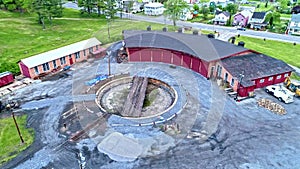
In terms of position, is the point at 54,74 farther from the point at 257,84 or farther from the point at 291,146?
the point at 291,146

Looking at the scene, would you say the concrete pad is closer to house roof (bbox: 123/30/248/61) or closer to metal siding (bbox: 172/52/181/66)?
house roof (bbox: 123/30/248/61)

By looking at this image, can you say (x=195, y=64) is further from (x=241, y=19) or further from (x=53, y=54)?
(x=241, y=19)

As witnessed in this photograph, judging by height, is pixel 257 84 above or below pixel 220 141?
above

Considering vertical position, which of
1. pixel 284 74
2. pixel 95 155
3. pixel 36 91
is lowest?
pixel 95 155

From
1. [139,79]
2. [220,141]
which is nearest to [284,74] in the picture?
[220,141]

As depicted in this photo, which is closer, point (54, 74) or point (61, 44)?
point (54, 74)

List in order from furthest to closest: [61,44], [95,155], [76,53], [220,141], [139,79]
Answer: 1. [61,44]
2. [76,53]
3. [139,79]
4. [220,141]
5. [95,155]

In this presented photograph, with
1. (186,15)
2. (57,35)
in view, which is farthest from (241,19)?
(57,35)

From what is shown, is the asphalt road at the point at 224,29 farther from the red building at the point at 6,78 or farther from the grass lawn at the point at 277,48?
the red building at the point at 6,78
